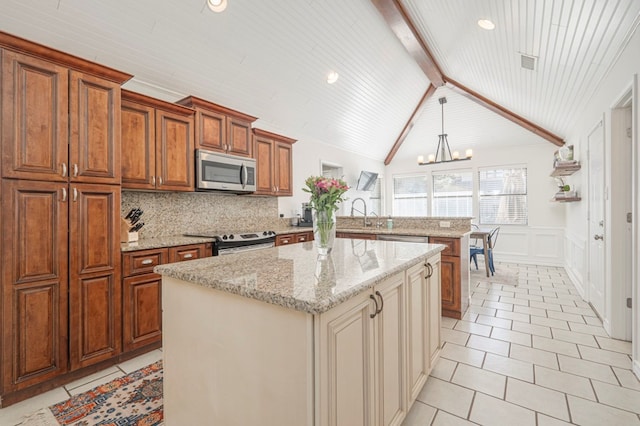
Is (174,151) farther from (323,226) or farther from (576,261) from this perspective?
(576,261)

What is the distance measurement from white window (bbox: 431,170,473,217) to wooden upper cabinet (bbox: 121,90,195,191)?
614cm

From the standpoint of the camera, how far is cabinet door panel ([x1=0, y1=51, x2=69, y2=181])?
1.86 metres

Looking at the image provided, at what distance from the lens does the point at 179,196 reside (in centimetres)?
346

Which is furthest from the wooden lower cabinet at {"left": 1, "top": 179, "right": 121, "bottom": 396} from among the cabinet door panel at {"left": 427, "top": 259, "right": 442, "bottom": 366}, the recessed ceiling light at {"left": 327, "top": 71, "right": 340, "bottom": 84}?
the recessed ceiling light at {"left": 327, "top": 71, "right": 340, "bottom": 84}

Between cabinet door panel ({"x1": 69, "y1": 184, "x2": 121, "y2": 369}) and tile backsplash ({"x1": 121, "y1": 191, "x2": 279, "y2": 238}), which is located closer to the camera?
cabinet door panel ({"x1": 69, "y1": 184, "x2": 121, "y2": 369})

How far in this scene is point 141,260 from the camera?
97.6 inches

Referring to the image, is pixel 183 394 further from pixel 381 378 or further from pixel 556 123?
pixel 556 123

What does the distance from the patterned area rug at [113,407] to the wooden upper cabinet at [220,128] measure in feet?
7.53

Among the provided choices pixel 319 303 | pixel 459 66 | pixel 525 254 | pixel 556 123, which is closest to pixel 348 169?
pixel 459 66

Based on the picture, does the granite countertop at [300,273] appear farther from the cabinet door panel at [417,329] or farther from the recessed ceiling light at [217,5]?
the recessed ceiling light at [217,5]

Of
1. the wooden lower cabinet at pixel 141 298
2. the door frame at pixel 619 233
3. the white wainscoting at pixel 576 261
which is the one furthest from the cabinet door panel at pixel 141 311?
the white wainscoting at pixel 576 261

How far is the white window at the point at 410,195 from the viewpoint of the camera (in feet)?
25.1

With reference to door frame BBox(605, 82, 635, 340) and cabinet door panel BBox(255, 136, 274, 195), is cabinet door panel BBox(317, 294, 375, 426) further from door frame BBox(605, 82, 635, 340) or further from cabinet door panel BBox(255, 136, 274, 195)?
cabinet door panel BBox(255, 136, 274, 195)

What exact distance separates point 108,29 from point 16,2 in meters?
0.55
